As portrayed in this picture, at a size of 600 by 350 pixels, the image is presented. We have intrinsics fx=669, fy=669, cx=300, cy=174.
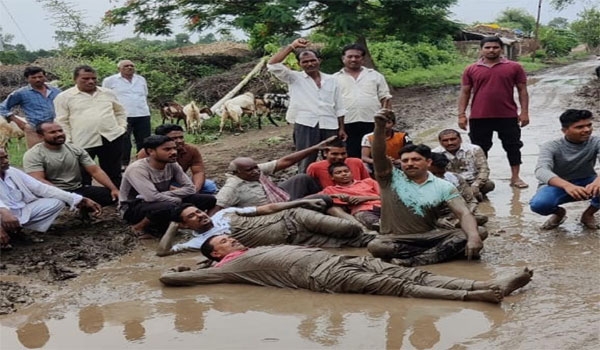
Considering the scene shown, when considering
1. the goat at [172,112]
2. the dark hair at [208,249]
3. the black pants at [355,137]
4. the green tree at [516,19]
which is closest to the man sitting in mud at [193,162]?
the black pants at [355,137]

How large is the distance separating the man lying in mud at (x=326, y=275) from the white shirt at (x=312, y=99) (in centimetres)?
268

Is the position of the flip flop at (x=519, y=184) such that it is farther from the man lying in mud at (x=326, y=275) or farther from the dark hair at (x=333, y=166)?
the man lying in mud at (x=326, y=275)

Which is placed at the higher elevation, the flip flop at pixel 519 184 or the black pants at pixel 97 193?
the black pants at pixel 97 193

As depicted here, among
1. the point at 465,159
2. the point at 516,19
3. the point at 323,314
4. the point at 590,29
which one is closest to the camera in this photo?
the point at 323,314

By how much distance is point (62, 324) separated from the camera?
428 centimetres

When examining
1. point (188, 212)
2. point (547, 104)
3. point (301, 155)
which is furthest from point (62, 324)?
point (547, 104)

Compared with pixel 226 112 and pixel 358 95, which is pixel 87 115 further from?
pixel 226 112

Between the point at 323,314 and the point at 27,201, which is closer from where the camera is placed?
the point at 323,314

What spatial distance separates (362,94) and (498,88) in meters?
1.52

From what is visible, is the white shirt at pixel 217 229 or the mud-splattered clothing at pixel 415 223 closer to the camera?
the mud-splattered clothing at pixel 415 223

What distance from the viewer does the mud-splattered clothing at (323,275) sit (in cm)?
422

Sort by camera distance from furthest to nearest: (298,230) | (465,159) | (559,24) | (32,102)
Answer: (559,24) < (32,102) < (465,159) < (298,230)

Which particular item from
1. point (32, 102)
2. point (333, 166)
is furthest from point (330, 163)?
point (32, 102)

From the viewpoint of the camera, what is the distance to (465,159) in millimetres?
6988
